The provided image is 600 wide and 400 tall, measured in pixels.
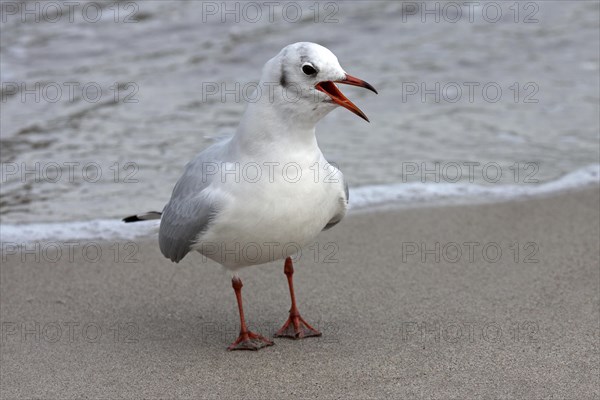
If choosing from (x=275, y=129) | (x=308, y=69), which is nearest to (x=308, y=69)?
(x=308, y=69)

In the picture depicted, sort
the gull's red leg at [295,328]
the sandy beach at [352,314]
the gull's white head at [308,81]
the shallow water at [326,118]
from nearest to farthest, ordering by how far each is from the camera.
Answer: the gull's white head at [308,81] → the sandy beach at [352,314] → the gull's red leg at [295,328] → the shallow water at [326,118]

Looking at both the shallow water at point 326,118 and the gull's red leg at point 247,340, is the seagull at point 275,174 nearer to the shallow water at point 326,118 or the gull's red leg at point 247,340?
the gull's red leg at point 247,340

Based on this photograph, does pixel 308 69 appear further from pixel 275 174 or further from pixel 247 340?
pixel 247 340

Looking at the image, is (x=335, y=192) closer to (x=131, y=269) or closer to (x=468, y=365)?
(x=468, y=365)

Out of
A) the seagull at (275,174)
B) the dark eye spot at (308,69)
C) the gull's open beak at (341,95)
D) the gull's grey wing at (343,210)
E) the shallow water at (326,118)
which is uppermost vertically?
the dark eye spot at (308,69)

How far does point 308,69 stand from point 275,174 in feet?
1.48

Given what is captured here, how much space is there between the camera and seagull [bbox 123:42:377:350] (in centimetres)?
375

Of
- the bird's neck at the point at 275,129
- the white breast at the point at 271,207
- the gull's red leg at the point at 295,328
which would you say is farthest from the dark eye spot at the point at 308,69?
the gull's red leg at the point at 295,328

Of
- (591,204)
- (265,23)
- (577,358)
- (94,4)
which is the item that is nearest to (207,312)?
Result: (577,358)

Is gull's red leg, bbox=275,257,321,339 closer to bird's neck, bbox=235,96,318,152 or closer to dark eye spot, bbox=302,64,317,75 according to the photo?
bird's neck, bbox=235,96,318,152

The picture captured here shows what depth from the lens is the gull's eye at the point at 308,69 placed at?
3.71 metres

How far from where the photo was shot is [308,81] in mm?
3730

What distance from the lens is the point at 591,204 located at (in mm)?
5883

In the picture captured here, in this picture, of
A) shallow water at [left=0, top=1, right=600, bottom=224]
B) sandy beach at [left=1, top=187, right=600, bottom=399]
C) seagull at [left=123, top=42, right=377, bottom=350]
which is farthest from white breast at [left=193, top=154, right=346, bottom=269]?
shallow water at [left=0, top=1, right=600, bottom=224]
